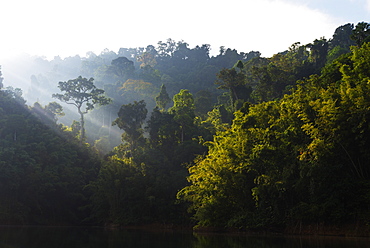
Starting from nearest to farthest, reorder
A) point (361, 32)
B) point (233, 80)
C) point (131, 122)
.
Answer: point (361, 32) → point (233, 80) → point (131, 122)

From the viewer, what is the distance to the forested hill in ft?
65.1

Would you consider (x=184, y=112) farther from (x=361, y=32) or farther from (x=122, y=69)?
(x=122, y=69)

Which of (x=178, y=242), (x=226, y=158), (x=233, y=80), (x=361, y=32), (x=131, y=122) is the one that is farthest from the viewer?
(x=131, y=122)

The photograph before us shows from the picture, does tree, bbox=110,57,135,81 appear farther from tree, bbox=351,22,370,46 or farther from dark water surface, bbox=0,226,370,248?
dark water surface, bbox=0,226,370,248

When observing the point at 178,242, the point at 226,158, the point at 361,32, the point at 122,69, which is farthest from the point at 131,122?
the point at 122,69

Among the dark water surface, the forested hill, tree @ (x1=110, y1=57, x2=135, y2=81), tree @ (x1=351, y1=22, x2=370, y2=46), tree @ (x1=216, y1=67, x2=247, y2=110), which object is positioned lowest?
the dark water surface

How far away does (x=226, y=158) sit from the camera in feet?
83.9

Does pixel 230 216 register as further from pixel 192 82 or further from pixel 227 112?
pixel 192 82

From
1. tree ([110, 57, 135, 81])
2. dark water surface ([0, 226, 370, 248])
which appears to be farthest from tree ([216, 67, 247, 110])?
tree ([110, 57, 135, 81])

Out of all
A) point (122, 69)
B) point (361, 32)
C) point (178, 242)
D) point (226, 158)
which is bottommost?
point (178, 242)

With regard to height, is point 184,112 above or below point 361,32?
below

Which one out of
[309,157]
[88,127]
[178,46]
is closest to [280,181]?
[309,157]

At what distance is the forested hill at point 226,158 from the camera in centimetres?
1983

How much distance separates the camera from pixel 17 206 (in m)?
34.9
